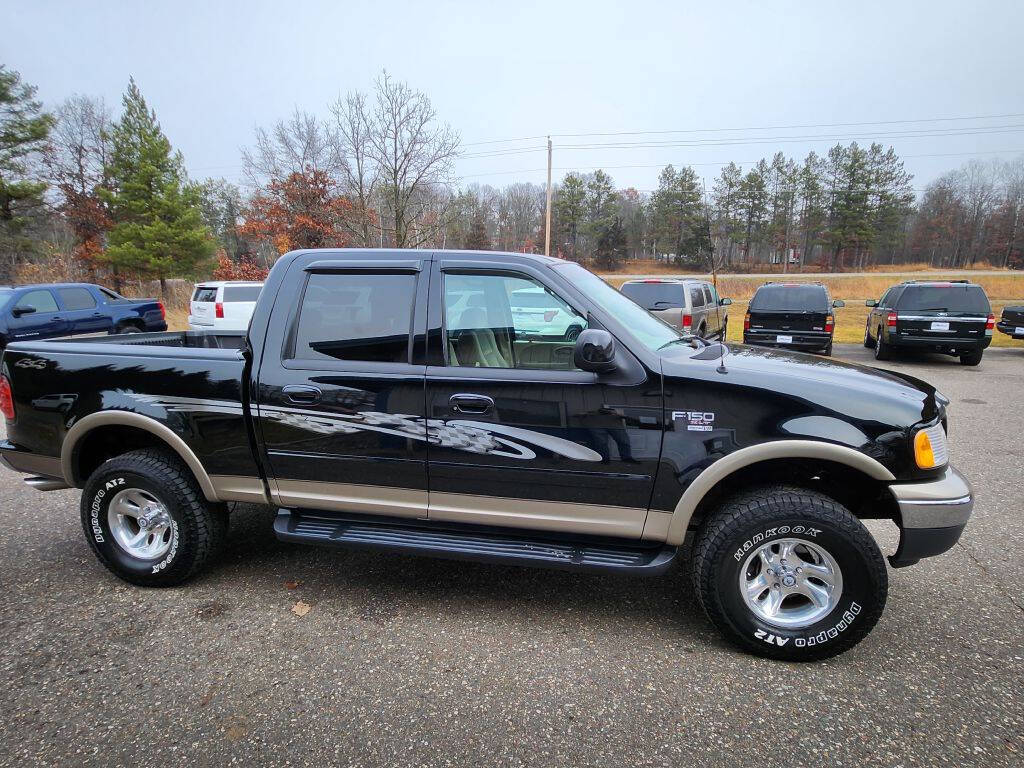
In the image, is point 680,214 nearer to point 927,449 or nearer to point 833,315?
point 833,315

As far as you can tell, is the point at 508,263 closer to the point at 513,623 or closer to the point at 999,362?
the point at 513,623

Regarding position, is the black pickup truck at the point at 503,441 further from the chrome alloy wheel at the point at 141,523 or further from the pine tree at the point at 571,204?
the pine tree at the point at 571,204

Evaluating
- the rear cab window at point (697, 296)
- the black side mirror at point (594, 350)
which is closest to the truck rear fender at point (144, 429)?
the black side mirror at point (594, 350)

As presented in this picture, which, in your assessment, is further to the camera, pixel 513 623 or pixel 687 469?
pixel 513 623

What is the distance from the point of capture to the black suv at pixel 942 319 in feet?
36.5

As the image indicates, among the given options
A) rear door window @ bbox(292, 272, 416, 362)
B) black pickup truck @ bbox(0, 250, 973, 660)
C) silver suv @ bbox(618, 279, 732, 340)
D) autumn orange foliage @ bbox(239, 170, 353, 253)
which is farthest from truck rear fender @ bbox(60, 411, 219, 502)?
autumn orange foliage @ bbox(239, 170, 353, 253)

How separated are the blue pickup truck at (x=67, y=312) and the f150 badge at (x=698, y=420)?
14.4m

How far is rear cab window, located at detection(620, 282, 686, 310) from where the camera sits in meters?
11.6

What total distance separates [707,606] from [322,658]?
1.88 meters

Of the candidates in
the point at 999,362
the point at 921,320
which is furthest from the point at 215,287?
the point at 999,362

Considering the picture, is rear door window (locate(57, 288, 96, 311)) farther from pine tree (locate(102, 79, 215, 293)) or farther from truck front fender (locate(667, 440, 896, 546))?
pine tree (locate(102, 79, 215, 293))

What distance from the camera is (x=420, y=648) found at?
2750 millimetres

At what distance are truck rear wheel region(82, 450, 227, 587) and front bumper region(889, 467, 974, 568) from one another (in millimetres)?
3665

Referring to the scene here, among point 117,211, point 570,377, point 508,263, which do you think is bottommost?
point 570,377
